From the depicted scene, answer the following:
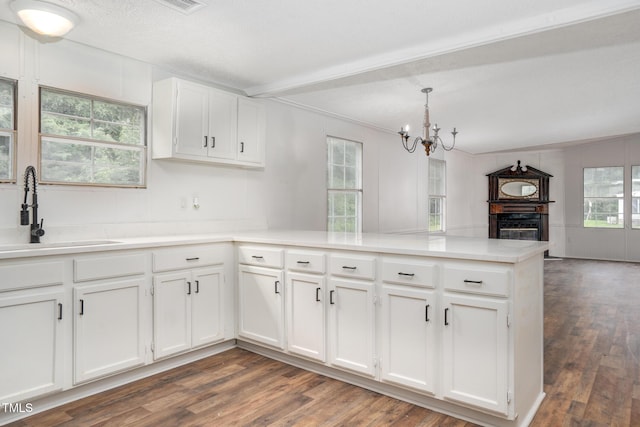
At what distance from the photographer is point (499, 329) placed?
84.9 inches

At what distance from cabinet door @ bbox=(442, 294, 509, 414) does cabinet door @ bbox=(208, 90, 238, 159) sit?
7.68 ft

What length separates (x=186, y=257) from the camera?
122 inches

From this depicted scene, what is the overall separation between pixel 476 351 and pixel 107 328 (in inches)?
88.5

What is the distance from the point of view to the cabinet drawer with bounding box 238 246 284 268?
3145 millimetres

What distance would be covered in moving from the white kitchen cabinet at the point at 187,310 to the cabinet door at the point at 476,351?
1808 millimetres

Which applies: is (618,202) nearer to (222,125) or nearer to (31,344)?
(222,125)

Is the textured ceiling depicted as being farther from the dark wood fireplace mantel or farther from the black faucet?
the dark wood fireplace mantel

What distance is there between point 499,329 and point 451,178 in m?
6.95

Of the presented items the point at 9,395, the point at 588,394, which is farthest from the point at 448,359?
the point at 9,395

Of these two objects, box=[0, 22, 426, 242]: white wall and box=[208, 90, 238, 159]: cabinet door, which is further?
box=[208, 90, 238, 159]: cabinet door

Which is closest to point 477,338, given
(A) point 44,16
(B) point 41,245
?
(B) point 41,245

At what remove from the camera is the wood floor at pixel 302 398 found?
233cm

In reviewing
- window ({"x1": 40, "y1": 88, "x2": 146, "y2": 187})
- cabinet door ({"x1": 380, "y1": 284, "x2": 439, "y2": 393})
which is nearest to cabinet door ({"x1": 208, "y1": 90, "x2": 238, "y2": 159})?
window ({"x1": 40, "y1": 88, "x2": 146, "y2": 187})

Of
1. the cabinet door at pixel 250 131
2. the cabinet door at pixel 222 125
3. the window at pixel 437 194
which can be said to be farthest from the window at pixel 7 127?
the window at pixel 437 194
